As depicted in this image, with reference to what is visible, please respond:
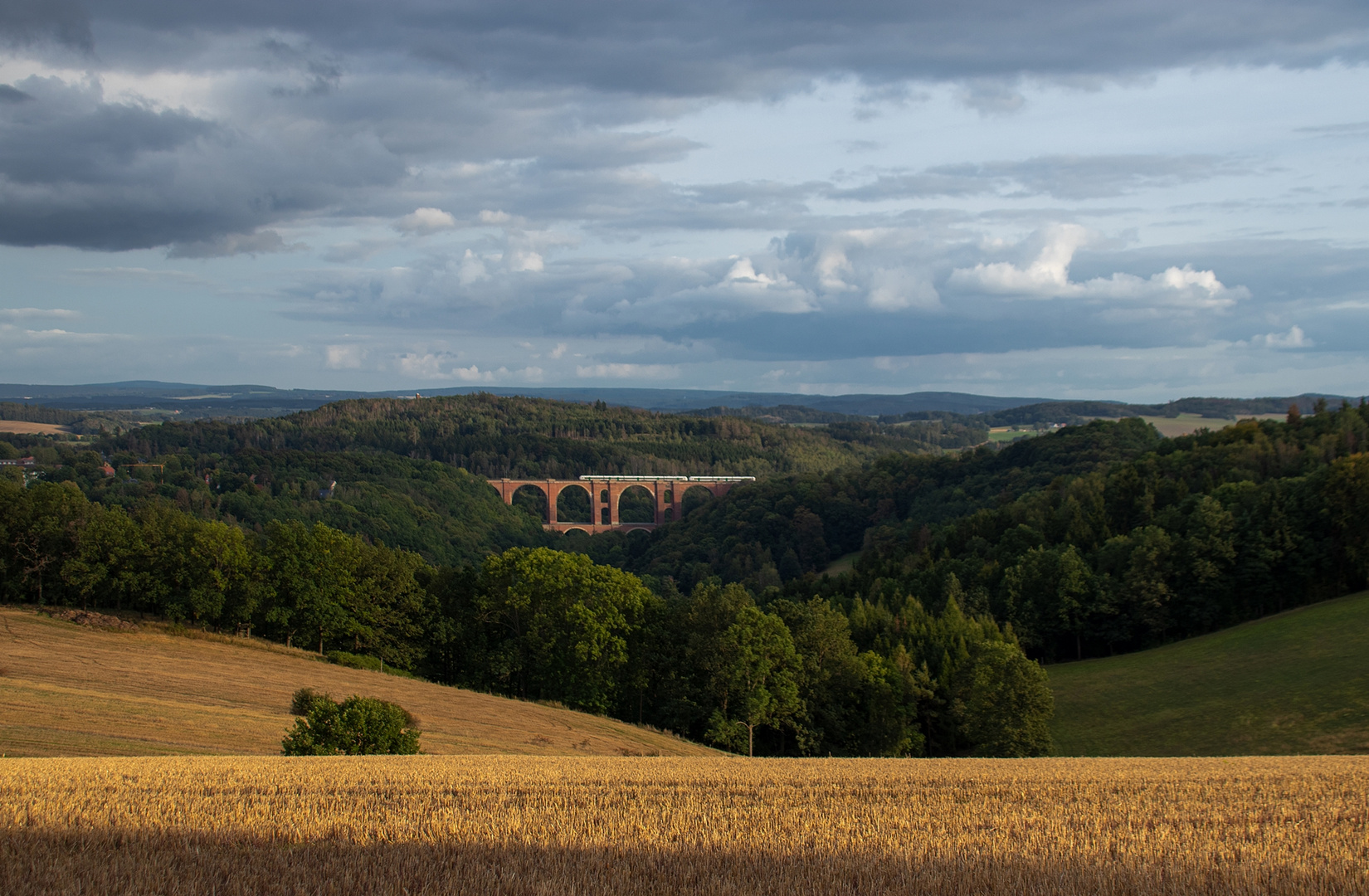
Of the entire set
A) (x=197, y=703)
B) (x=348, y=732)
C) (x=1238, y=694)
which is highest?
(x=348, y=732)

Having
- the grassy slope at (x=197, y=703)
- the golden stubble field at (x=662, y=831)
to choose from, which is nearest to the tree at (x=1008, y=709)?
the grassy slope at (x=197, y=703)

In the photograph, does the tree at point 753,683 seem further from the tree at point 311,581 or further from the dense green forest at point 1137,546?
the tree at point 311,581

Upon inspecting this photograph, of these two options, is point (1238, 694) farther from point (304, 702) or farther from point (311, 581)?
point (311, 581)

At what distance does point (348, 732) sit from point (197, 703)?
1446 cm

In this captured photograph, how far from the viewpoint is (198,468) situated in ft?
630

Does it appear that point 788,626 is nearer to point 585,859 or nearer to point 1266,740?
point 1266,740

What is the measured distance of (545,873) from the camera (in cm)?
1202

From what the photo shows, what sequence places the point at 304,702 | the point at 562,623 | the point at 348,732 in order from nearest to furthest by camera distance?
the point at 348,732 → the point at 304,702 → the point at 562,623

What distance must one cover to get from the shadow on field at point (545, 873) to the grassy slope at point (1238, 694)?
3505cm

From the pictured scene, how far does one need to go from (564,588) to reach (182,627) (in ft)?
72.5

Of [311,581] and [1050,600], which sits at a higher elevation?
[311,581]

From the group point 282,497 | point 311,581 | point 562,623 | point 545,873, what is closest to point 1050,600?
point 562,623

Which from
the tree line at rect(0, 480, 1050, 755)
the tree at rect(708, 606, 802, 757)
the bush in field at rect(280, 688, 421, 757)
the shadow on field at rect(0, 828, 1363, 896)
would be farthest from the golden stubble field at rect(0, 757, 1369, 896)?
the tree line at rect(0, 480, 1050, 755)

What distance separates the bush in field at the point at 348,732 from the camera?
27172 mm
